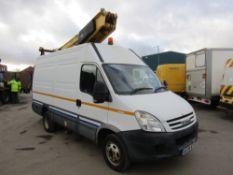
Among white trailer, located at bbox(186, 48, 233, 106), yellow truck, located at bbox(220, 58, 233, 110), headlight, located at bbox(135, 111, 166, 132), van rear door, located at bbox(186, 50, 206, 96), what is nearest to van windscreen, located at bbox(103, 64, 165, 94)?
headlight, located at bbox(135, 111, 166, 132)

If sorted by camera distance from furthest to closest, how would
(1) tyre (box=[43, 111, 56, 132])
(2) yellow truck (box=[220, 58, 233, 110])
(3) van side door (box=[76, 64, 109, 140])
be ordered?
(2) yellow truck (box=[220, 58, 233, 110]), (1) tyre (box=[43, 111, 56, 132]), (3) van side door (box=[76, 64, 109, 140])

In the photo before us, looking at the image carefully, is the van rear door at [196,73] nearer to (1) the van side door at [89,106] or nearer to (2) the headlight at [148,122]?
(1) the van side door at [89,106]

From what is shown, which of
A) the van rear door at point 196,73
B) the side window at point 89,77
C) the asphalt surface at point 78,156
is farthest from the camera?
the van rear door at point 196,73

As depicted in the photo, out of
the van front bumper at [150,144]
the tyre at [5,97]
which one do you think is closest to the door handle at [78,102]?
the van front bumper at [150,144]

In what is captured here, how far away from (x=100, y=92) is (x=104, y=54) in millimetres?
1108

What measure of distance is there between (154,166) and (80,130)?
1838 mm

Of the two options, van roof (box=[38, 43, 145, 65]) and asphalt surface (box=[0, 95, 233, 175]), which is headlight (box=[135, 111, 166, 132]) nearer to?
asphalt surface (box=[0, 95, 233, 175])

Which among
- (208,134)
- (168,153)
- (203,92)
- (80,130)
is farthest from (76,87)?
(203,92)

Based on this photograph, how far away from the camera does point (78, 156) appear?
4449mm

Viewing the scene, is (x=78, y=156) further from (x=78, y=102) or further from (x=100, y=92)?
(x=100, y=92)

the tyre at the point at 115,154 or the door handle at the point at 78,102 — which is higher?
the door handle at the point at 78,102

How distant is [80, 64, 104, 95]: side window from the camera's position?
4.09 m

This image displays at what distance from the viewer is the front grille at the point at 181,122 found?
3348 mm

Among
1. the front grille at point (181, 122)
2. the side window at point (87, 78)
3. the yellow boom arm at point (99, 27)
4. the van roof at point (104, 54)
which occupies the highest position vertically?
the yellow boom arm at point (99, 27)
